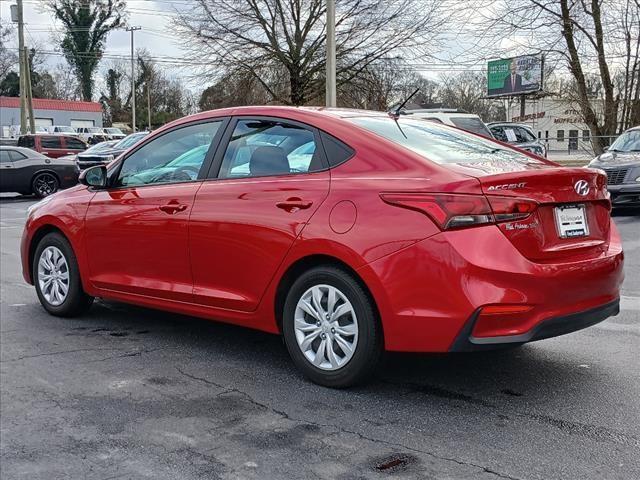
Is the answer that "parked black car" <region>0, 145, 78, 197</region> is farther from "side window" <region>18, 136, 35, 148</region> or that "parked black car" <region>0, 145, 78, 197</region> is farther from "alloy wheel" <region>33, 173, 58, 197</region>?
"side window" <region>18, 136, 35, 148</region>

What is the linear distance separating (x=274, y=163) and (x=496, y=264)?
1.59m

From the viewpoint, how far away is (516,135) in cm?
1936

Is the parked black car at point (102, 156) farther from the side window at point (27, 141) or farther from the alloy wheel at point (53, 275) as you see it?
the alloy wheel at point (53, 275)

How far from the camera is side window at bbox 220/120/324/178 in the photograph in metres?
4.43

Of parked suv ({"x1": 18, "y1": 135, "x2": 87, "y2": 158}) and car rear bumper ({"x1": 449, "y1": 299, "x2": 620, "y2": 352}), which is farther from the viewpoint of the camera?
parked suv ({"x1": 18, "y1": 135, "x2": 87, "y2": 158})

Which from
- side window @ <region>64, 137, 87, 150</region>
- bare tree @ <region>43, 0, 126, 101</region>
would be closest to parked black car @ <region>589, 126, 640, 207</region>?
side window @ <region>64, 137, 87, 150</region>

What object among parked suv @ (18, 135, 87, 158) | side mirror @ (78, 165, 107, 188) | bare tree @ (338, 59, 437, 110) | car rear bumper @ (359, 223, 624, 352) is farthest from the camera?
parked suv @ (18, 135, 87, 158)

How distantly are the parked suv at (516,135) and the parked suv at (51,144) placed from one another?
18.2m

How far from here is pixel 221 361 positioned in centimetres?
478

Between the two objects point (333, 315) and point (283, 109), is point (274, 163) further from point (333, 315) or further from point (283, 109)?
point (333, 315)

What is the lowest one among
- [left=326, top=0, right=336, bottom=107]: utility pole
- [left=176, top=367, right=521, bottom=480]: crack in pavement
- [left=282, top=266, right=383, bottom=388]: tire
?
[left=176, top=367, right=521, bottom=480]: crack in pavement

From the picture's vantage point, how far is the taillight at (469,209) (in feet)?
12.0

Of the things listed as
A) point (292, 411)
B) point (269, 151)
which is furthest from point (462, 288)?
point (269, 151)

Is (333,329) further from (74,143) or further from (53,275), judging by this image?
(74,143)
